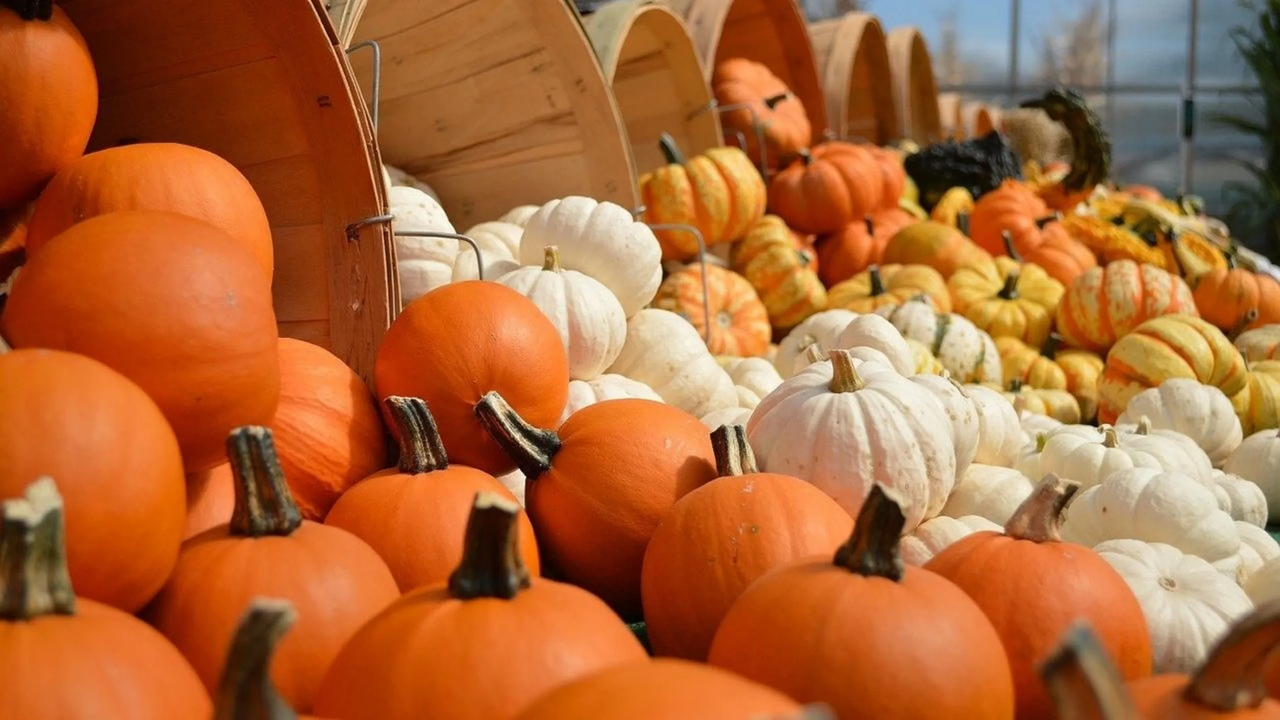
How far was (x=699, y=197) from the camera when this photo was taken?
120 inches

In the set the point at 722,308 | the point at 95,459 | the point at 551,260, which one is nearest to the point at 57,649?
the point at 95,459

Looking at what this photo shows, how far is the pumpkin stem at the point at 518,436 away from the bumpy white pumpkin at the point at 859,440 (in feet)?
1.09

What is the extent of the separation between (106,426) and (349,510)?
0.37m

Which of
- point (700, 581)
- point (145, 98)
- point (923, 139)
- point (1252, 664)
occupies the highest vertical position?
point (145, 98)

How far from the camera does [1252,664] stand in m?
0.68

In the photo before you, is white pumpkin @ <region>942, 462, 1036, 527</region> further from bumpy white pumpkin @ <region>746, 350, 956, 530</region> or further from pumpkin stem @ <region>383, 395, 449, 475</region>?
pumpkin stem @ <region>383, 395, 449, 475</region>

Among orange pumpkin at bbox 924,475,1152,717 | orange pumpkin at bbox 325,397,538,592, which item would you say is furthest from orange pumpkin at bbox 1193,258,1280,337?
orange pumpkin at bbox 325,397,538,592

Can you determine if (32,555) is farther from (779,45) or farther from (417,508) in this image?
(779,45)

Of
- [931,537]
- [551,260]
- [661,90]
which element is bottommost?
[931,537]

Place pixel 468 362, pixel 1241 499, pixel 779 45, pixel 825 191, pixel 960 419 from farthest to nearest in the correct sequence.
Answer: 1. pixel 779 45
2. pixel 825 191
3. pixel 1241 499
4. pixel 960 419
5. pixel 468 362

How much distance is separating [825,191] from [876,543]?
297 cm

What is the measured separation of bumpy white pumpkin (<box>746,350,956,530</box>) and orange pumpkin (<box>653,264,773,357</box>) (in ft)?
3.89

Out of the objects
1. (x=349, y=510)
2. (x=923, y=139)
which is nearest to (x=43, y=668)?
(x=349, y=510)

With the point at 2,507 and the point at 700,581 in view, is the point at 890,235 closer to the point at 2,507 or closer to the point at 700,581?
the point at 700,581
